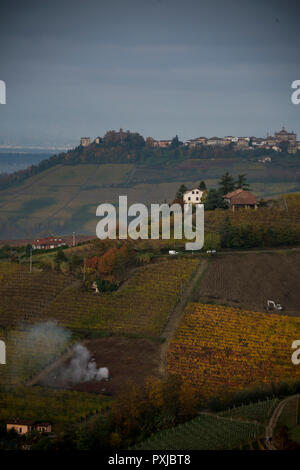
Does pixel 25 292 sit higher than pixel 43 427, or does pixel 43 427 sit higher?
pixel 25 292

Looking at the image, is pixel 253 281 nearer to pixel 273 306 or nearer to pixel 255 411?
pixel 273 306

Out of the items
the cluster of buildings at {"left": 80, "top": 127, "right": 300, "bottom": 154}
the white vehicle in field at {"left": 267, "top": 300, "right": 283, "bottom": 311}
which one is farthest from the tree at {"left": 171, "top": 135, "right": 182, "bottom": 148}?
the white vehicle in field at {"left": 267, "top": 300, "right": 283, "bottom": 311}

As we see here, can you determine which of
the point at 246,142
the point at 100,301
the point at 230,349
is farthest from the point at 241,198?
the point at 246,142

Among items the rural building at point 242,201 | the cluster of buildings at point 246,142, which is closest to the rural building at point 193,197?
the rural building at point 242,201

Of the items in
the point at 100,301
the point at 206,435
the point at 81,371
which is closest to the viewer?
the point at 206,435

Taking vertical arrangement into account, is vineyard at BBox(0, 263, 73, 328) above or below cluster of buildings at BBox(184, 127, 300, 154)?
below

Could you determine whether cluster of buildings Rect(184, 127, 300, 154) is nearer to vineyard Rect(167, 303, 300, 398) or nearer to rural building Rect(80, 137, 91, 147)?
rural building Rect(80, 137, 91, 147)

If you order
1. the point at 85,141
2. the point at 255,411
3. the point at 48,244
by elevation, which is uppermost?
the point at 85,141
